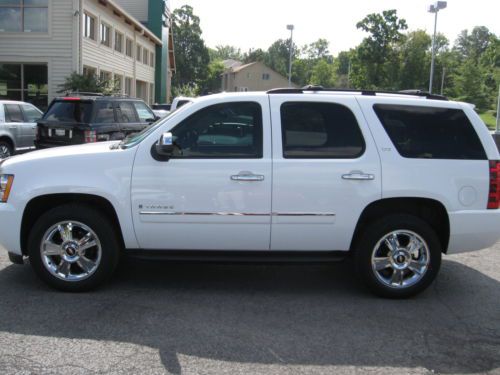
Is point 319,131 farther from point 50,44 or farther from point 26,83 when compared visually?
point 26,83

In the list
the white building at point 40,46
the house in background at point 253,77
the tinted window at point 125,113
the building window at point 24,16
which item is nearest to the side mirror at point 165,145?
the tinted window at point 125,113

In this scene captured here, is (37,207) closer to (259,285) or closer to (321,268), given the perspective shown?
(259,285)

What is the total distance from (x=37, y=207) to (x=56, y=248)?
17.6 inches

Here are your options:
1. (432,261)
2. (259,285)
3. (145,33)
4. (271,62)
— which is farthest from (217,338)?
(271,62)

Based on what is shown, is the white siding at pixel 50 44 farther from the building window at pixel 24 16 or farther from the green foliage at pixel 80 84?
the green foliage at pixel 80 84

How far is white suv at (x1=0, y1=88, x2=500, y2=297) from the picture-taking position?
5.05 m

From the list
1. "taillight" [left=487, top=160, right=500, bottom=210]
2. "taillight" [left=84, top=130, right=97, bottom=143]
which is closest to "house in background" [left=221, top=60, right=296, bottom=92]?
"taillight" [left=84, top=130, right=97, bottom=143]

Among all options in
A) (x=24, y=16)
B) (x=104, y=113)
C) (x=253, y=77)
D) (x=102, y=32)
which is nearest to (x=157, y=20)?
(x=102, y=32)

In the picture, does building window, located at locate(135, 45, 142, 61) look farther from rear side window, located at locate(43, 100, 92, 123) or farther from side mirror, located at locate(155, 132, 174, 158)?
side mirror, located at locate(155, 132, 174, 158)

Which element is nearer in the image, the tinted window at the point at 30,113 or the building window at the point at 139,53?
the tinted window at the point at 30,113

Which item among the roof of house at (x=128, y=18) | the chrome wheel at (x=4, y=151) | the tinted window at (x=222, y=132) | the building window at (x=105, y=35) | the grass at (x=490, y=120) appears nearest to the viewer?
the tinted window at (x=222, y=132)

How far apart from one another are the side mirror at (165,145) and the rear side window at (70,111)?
748cm

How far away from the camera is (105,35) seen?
28.0 meters

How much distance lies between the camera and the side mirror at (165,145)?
15.8 feet
